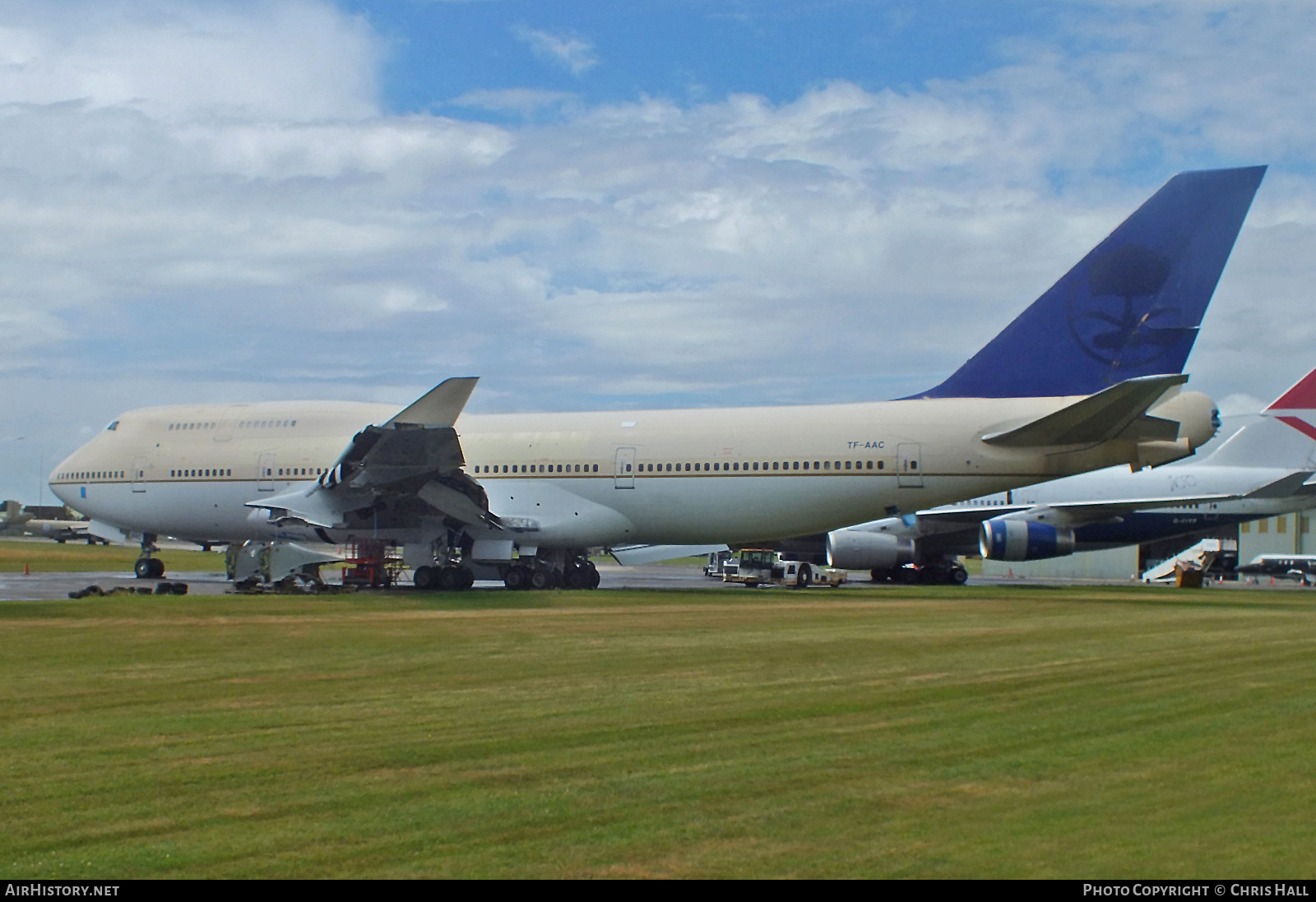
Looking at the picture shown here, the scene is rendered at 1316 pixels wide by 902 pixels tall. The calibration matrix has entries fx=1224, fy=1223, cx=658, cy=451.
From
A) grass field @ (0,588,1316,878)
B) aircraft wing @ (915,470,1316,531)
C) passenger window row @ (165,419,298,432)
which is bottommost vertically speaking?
grass field @ (0,588,1316,878)

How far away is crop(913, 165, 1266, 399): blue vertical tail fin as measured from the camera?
23828 millimetres

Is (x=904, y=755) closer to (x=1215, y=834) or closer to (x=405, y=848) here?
(x=1215, y=834)

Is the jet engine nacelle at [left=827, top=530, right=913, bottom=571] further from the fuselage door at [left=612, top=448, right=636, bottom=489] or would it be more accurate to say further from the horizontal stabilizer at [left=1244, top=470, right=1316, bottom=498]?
the horizontal stabilizer at [left=1244, top=470, right=1316, bottom=498]

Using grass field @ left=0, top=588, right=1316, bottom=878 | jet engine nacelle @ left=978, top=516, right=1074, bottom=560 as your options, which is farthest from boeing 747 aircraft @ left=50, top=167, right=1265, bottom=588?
jet engine nacelle @ left=978, top=516, right=1074, bottom=560

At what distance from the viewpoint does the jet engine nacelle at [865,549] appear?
38.6 m

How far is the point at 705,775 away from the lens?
7.09 meters

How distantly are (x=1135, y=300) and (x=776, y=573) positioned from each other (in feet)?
53.7

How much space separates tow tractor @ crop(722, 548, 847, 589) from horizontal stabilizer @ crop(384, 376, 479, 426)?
15.4 meters

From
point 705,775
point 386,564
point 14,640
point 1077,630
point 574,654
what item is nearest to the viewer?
point 705,775

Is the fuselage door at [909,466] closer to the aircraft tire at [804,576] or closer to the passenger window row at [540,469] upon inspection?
the passenger window row at [540,469]

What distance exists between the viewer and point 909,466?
25453 mm

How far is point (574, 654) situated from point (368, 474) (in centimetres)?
1341

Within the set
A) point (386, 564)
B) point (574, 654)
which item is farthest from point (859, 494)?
point (574, 654)

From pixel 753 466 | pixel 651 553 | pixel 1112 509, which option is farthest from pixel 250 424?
pixel 1112 509
